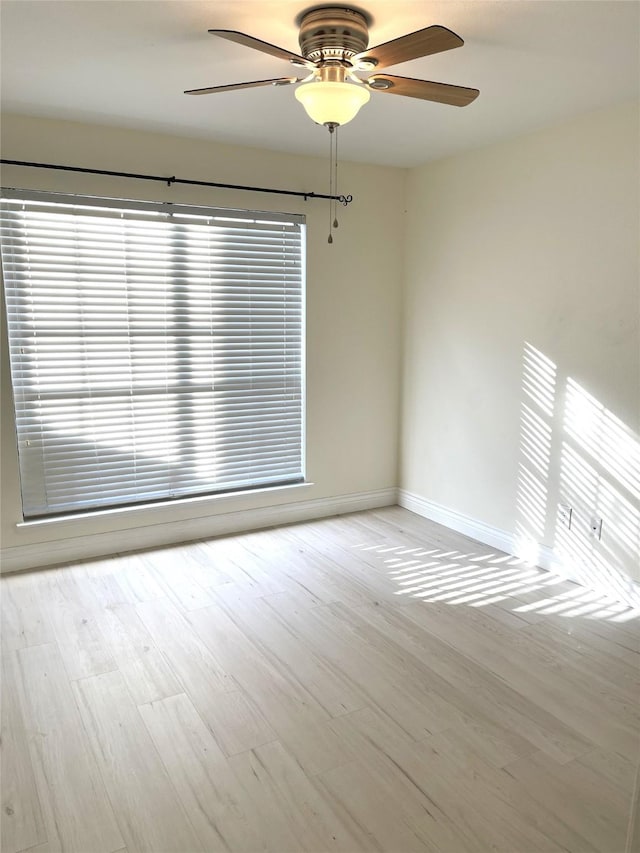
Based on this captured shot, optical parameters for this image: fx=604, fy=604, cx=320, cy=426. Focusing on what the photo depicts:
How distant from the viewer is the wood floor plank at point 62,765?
1.71 meters

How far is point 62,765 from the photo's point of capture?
6.47 feet

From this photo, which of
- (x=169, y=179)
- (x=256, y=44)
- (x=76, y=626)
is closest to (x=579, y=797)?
(x=76, y=626)

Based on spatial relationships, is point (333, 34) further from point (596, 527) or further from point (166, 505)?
point (166, 505)

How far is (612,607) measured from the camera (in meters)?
3.07

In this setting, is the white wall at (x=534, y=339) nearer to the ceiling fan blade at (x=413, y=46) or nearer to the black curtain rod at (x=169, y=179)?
the black curtain rod at (x=169, y=179)

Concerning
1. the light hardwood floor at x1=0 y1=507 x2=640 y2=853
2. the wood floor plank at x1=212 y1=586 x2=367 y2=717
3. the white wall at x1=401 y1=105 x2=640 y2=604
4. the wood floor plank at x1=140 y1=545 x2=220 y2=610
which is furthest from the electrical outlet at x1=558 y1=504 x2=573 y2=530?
the wood floor plank at x1=140 y1=545 x2=220 y2=610

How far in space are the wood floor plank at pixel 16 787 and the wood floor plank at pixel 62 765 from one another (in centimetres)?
2

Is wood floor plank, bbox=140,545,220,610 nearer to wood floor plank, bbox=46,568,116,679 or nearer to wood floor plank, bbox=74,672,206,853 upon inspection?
wood floor plank, bbox=46,568,116,679

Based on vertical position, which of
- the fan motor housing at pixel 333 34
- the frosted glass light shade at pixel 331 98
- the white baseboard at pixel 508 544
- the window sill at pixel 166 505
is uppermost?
the fan motor housing at pixel 333 34

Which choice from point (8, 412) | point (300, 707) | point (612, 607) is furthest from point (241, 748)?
point (8, 412)

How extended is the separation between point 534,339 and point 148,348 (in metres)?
2.28

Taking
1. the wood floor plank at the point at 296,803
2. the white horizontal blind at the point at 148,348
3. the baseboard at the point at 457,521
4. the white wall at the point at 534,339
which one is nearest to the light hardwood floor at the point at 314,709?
the wood floor plank at the point at 296,803

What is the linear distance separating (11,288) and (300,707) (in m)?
2.59

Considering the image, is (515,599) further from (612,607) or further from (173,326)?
(173,326)
